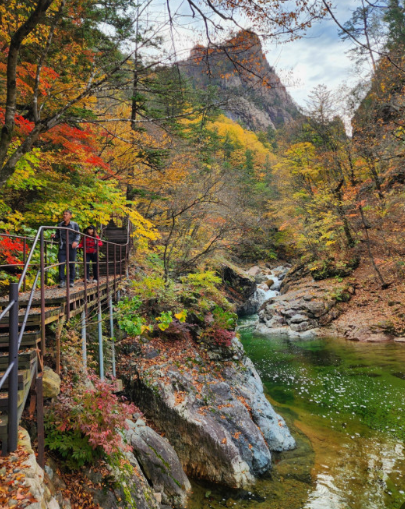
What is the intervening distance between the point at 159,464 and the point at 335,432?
4.97 metres

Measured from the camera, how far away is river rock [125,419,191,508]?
5.23 meters

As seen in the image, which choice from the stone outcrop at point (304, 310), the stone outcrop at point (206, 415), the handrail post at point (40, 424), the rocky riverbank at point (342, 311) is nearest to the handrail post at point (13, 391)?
the handrail post at point (40, 424)

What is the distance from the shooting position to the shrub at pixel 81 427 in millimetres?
3744

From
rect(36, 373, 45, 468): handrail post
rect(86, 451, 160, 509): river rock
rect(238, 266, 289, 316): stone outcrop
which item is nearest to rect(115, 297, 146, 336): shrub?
rect(86, 451, 160, 509): river rock

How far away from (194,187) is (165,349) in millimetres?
7439

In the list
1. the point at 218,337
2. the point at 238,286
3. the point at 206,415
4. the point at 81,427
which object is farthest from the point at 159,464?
the point at 238,286

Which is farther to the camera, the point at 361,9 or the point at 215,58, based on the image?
the point at 215,58

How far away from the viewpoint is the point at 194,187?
13.2 metres

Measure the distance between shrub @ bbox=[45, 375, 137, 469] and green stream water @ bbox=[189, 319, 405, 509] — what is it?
2.59m

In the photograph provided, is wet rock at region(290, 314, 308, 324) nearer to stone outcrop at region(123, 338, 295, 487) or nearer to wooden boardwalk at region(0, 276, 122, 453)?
stone outcrop at region(123, 338, 295, 487)

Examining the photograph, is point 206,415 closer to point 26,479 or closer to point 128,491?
point 128,491

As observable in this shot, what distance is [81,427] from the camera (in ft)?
12.5

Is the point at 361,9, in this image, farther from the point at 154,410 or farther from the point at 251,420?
the point at 251,420

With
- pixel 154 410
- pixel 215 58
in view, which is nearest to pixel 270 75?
pixel 215 58
